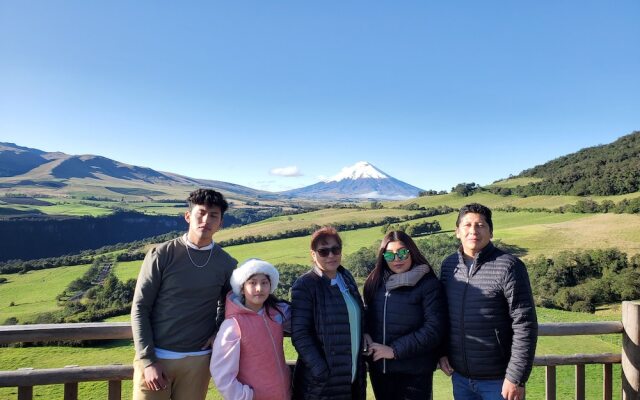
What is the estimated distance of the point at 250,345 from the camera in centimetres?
290

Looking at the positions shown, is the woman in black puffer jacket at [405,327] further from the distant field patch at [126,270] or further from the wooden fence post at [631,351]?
the distant field patch at [126,270]

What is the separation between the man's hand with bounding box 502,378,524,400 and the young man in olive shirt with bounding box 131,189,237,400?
7.54 ft

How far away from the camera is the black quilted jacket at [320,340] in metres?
2.91

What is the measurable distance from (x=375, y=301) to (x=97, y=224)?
432 feet

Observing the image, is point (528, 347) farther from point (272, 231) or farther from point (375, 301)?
point (272, 231)

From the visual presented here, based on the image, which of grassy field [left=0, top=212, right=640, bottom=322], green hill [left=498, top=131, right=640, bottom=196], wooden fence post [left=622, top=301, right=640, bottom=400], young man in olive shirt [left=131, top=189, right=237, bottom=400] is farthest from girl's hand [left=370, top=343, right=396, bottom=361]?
green hill [left=498, top=131, right=640, bottom=196]

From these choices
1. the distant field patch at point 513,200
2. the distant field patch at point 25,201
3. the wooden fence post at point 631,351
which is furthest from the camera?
the distant field patch at point 25,201

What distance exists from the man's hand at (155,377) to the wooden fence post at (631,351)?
13.7 ft

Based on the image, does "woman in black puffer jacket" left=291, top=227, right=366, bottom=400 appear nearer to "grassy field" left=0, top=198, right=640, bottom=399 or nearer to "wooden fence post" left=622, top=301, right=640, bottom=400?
"wooden fence post" left=622, top=301, right=640, bottom=400

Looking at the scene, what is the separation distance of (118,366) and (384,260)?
246cm

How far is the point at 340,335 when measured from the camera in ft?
9.73

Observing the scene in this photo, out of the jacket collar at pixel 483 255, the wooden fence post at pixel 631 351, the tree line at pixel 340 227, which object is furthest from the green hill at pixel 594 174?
the jacket collar at pixel 483 255

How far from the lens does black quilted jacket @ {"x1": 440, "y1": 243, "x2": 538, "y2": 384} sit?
2.86 metres

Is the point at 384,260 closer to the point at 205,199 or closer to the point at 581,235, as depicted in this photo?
the point at 205,199
